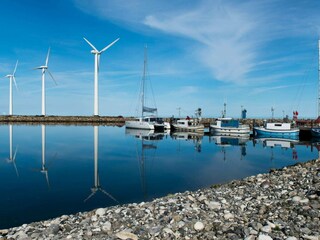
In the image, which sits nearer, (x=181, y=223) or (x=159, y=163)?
(x=181, y=223)

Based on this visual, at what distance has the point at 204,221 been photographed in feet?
36.2

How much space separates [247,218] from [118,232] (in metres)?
4.89

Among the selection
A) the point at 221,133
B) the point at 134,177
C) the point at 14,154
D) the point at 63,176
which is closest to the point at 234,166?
the point at 134,177

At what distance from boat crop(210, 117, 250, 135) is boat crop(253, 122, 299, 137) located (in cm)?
401

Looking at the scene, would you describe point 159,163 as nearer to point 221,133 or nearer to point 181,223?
point 181,223

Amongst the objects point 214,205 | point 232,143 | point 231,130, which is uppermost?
point 231,130

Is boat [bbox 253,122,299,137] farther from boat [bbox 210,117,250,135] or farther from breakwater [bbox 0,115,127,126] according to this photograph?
breakwater [bbox 0,115,127,126]

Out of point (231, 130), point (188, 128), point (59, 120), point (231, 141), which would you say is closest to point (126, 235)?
point (231, 141)

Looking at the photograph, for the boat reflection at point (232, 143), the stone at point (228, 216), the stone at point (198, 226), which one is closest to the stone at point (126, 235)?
the stone at point (198, 226)

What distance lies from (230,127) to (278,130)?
14.5m

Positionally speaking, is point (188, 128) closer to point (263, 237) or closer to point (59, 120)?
point (59, 120)

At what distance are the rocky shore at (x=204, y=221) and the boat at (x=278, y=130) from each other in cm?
7157

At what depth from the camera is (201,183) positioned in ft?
82.2

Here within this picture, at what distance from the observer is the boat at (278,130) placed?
8056 cm
